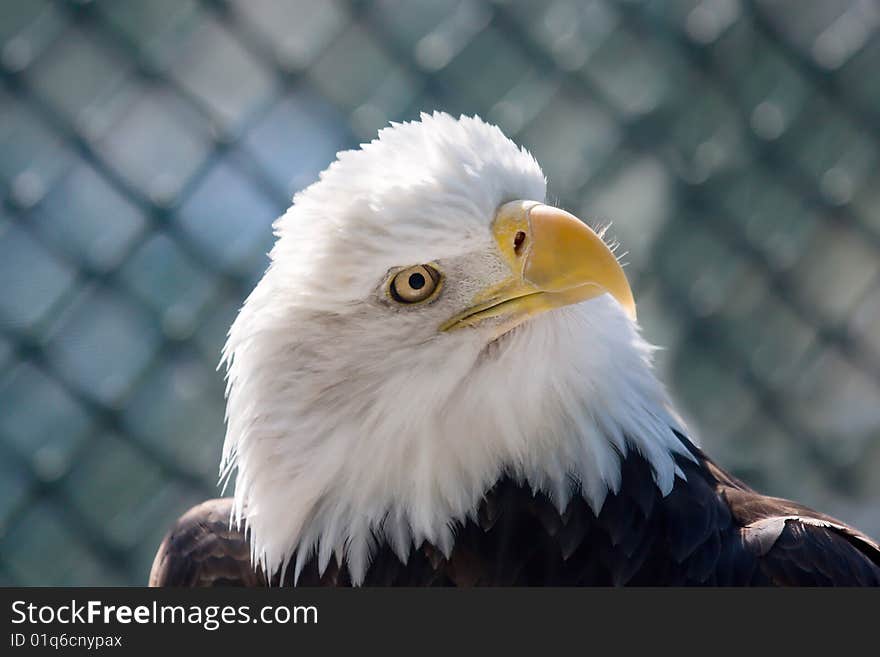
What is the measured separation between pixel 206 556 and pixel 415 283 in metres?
0.34

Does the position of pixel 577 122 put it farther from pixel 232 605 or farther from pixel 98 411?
pixel 232 605

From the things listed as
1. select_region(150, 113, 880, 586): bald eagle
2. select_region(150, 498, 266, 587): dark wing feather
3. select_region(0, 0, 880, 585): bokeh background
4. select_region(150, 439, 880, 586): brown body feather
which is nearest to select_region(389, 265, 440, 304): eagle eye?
select_region(150, 113, 880, 586): bald eagle

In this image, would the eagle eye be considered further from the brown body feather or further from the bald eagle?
the brown body feather

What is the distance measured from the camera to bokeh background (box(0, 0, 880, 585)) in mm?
1459

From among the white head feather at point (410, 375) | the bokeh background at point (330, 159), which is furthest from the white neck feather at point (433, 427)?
the bokeh background at point (330, 159)

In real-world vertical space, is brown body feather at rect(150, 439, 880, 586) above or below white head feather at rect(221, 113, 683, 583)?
below

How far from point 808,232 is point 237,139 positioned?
837mm

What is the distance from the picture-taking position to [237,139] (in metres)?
1.48

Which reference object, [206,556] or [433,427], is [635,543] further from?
[206,556]

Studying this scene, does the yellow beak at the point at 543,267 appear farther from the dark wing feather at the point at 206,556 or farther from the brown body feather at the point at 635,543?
the dark wing feather at the point at 206,556

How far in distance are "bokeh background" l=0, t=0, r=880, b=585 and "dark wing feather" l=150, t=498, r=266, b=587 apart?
494mm

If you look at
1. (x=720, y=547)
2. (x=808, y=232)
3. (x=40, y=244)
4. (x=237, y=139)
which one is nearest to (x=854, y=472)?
(x=808, y=232)

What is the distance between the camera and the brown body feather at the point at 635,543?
0.82 meters

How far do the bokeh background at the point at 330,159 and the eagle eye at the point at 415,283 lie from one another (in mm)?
652
